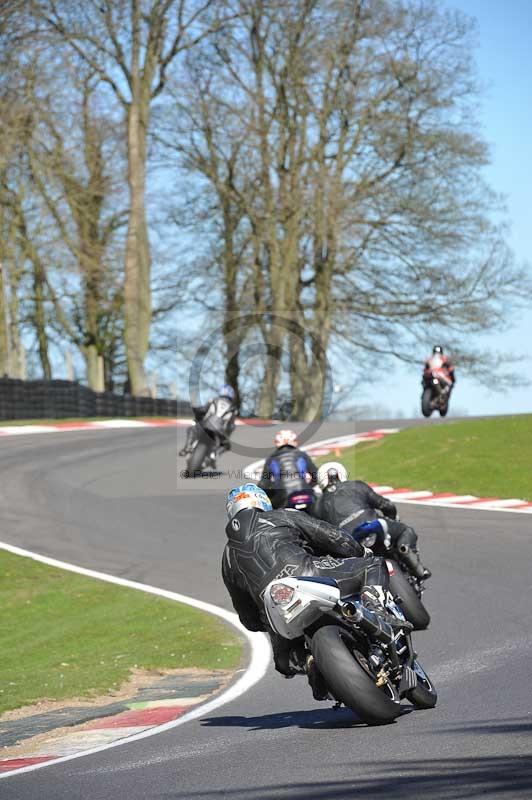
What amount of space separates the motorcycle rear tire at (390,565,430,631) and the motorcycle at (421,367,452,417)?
16.7 metres

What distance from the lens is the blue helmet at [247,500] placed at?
24.8 ft

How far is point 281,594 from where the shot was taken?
6.86 m

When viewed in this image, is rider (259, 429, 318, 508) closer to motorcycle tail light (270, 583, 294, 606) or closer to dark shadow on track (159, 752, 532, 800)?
motorcycle tail light (270, 583, 294, 606)

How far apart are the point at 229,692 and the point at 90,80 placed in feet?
119

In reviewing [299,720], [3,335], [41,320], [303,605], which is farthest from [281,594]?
[41,320]

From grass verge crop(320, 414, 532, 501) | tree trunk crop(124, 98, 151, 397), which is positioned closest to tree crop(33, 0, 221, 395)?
tree trunk crop(124, 98, 151, 397)

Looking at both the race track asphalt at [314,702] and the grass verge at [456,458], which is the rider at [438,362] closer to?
the grass verge at [456,458]

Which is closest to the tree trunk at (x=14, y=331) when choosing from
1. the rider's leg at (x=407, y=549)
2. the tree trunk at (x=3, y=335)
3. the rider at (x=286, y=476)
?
the tree trunk at (x=3, y=335)

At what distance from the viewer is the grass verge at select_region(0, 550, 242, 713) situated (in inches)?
395

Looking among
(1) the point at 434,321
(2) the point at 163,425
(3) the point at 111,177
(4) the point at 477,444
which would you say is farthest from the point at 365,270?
(4) the point at 477,444

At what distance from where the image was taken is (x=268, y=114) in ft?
141

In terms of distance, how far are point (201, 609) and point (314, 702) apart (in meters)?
4.69

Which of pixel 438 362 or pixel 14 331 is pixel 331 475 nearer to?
pixel 438 362

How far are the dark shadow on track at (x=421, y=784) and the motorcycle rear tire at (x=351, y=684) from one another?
93cm
